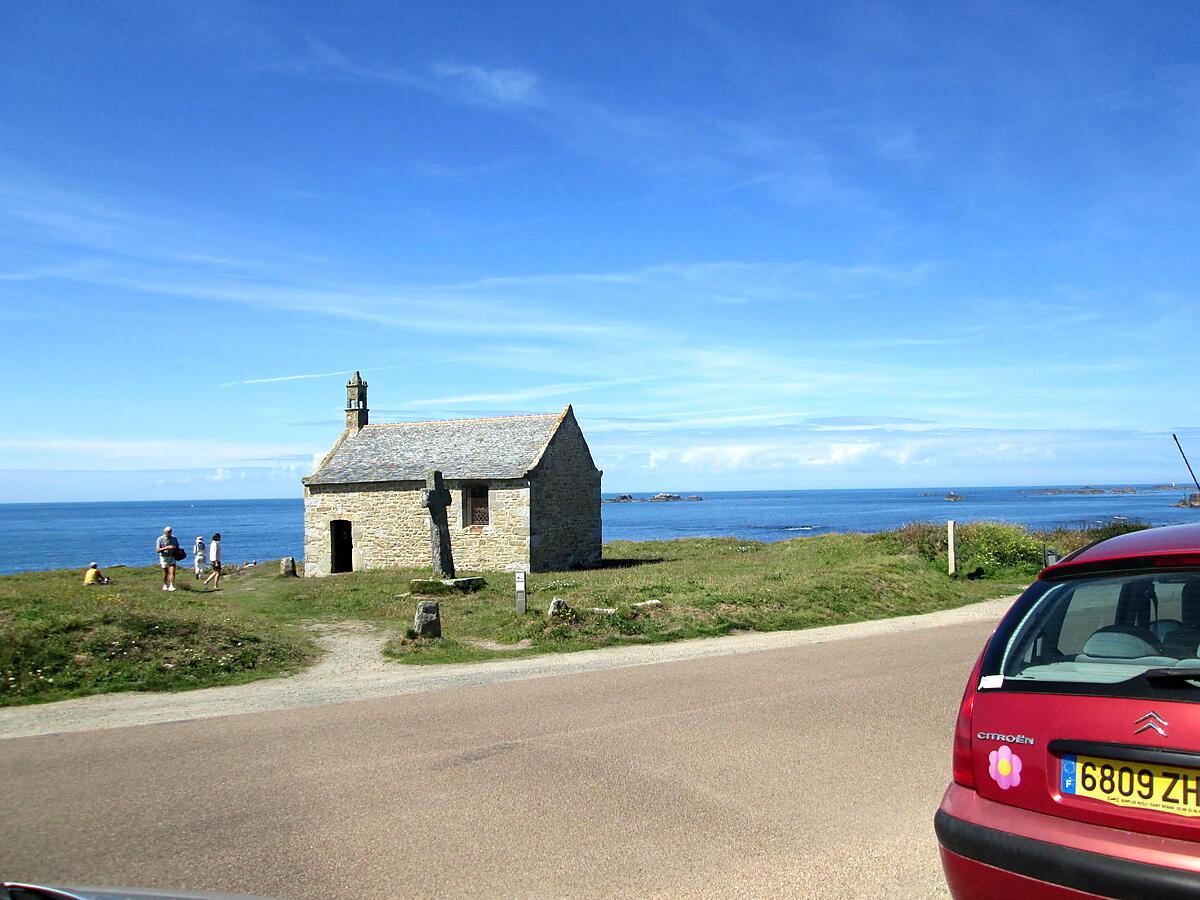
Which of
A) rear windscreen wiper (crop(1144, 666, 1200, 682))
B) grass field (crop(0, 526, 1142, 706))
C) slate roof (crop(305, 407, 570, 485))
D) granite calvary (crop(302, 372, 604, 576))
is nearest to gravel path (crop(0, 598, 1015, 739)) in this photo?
grass field (crop(0, 526, 1142, 706))

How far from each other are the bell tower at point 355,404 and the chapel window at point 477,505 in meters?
7.71

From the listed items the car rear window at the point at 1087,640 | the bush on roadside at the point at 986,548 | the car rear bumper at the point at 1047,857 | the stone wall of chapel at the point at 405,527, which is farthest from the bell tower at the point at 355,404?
the car rear bumper at the point at 1047,857

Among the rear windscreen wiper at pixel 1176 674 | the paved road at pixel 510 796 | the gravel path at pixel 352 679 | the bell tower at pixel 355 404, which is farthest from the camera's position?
the bell tower at pixel 355 404

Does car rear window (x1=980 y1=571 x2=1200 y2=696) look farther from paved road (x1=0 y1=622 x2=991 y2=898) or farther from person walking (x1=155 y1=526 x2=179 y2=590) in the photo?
person walking (x1=155 y1=526 x2=179 y2=590)

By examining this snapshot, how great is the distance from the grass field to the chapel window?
2.99 meters

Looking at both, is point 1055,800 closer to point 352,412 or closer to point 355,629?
point 355,629

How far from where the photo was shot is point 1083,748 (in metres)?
3.53

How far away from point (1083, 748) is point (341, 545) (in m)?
→ 32.6

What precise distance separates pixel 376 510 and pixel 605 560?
9.45 metres

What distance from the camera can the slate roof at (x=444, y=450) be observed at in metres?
32.0

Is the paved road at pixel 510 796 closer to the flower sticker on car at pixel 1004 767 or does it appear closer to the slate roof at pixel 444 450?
the flower sticker on car at pixel 1004 767

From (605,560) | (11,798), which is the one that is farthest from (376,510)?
(11,798)

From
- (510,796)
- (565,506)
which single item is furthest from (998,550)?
(510,796)

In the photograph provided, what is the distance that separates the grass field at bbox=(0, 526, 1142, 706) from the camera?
11.3m
